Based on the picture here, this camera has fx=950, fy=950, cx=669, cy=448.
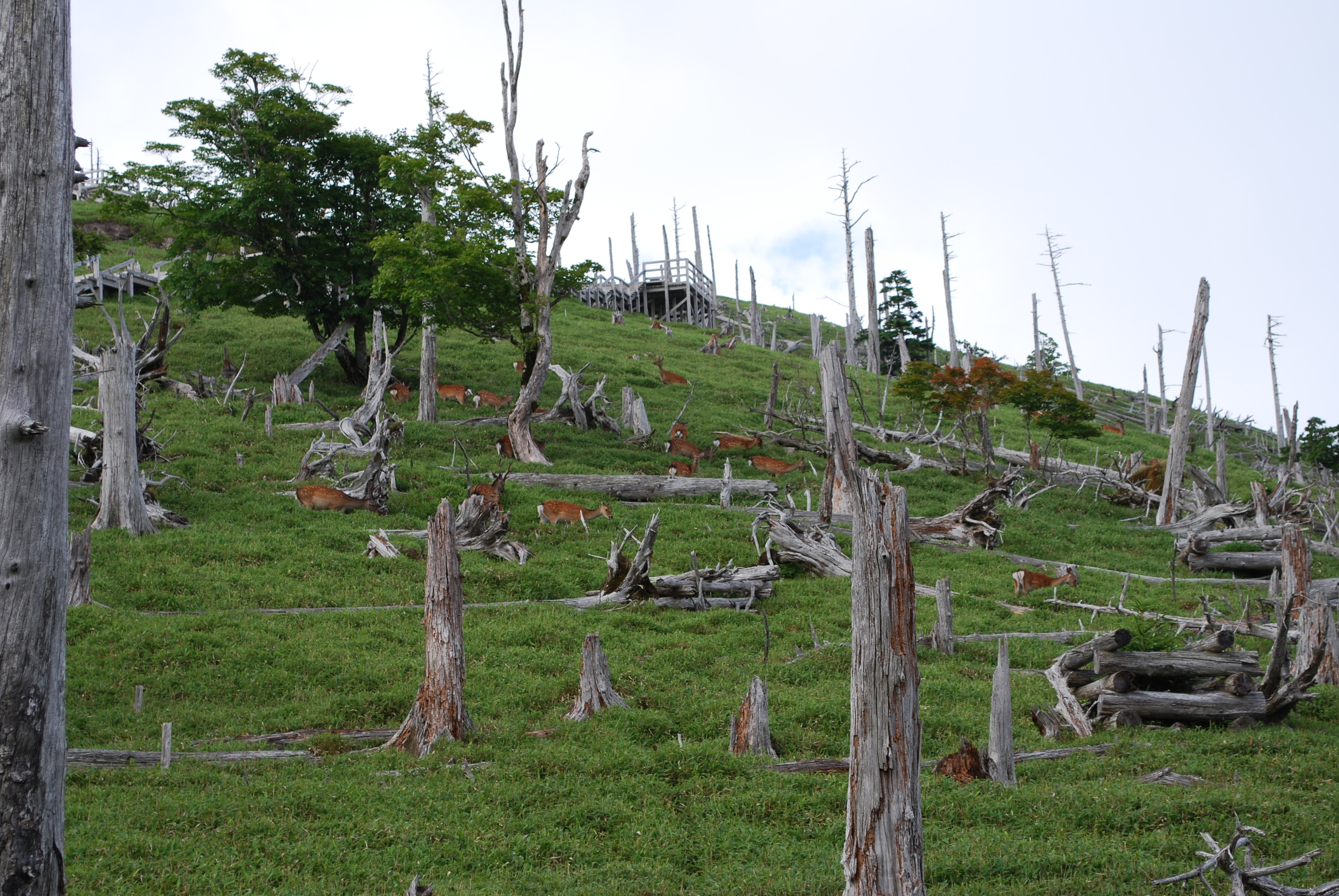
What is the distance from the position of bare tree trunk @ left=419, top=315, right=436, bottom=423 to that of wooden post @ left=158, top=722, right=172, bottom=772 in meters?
16.6

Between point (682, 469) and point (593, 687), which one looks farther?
point (682, 469)

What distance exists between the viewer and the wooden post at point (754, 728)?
9.23 m

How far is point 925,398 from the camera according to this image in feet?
86.9

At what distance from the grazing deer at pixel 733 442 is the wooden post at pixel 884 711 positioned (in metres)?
20.1

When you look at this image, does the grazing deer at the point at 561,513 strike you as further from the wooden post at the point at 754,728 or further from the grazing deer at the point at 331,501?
the wooden post at the point at 754,728

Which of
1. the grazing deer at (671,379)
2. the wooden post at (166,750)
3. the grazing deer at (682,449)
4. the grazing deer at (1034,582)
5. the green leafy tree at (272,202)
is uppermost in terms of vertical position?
the green leafy tree at (272,202)

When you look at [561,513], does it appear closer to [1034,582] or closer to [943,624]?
[943,624]

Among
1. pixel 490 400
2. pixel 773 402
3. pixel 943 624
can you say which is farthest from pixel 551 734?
pixel 773 402

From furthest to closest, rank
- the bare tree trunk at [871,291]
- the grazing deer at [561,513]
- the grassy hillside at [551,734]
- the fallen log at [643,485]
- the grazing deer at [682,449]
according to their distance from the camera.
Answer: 1. the bare tree trunk at [871,291]
2. the grazing deer at [682,449]
3. the fallen log at [643,485]
4. the grazing deer at [561,513]
5. the grassy hillside at [551,734]

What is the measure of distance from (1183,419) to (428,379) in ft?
62.8

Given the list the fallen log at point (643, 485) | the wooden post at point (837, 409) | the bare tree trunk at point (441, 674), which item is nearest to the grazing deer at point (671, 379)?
the fallen log at point (643, 485)

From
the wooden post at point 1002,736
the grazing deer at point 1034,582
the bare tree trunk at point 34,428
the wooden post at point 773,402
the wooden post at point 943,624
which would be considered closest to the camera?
the bare tree trunk at point 34,428

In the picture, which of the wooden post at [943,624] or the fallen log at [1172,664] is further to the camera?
the wooden post at [943,624]

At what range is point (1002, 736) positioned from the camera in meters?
8.51
